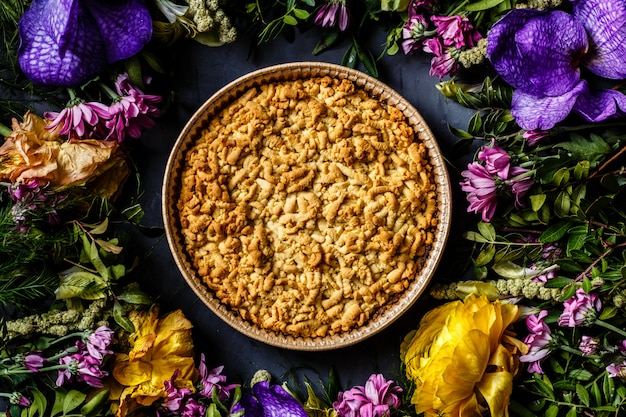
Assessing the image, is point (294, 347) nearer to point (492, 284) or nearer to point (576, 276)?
point (492, 284)

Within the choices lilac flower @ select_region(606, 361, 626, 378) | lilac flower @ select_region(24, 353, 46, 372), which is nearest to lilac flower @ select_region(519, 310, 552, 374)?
lilac flower @ select_region(606, 361, 626, 378)

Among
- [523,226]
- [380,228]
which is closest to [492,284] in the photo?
[523,226]

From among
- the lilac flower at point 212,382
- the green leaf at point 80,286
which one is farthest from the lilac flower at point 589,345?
the green leaf at point 80,286

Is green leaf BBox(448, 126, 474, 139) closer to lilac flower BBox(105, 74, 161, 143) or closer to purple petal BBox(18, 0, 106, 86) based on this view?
lilac flower BBox(105, 74, 161, 143)

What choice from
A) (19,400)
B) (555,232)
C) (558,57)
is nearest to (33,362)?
(19,400)

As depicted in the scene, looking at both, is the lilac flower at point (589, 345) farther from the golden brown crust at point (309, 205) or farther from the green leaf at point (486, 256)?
the golden brown crust at point (309, 205)

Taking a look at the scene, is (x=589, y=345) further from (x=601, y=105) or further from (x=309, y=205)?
(x=309, y=205)

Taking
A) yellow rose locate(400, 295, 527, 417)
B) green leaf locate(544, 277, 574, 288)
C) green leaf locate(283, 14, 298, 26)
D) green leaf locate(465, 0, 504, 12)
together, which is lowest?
yellow rose locate(400, 295, 527, 417)

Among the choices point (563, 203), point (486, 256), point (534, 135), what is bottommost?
point (486, 256)
